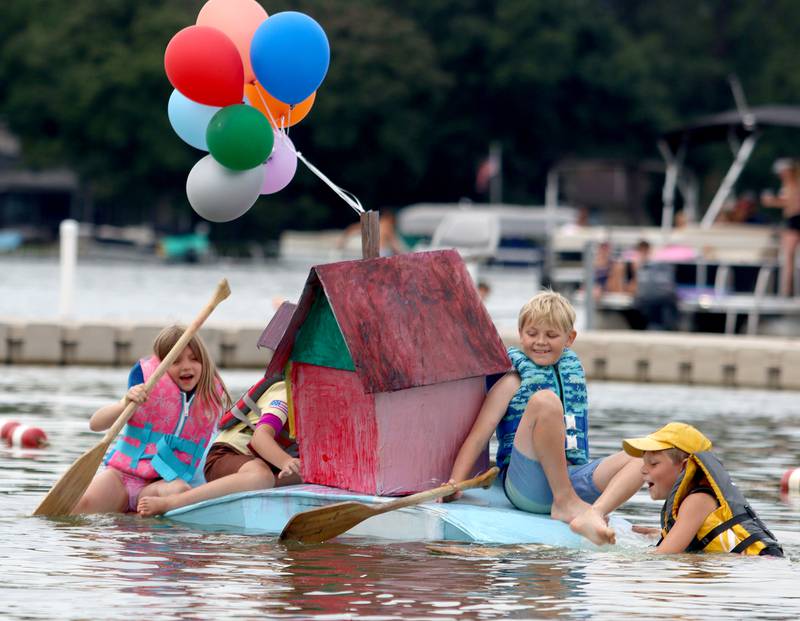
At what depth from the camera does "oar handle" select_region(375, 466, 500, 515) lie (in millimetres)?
9164

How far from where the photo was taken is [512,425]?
9.56 m

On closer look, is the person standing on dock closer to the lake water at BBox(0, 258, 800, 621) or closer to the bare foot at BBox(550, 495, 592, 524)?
the lake water at BBox(0, 258, 800, 621)

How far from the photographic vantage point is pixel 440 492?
9297mm

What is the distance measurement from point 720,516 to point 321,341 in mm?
2106

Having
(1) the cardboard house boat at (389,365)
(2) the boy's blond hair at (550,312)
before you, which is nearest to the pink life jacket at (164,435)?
(1) the cardboard house boat at (389,365)

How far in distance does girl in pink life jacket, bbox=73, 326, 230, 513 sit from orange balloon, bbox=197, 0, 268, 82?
4.92 feet

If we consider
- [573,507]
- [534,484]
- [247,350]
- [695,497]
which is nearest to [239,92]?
[534,484]

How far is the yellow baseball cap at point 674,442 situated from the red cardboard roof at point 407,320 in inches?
35.7

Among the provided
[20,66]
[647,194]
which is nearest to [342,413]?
[647,194]

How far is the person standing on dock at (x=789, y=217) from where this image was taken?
23906mm

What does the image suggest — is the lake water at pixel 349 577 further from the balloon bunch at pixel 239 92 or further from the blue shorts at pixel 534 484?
the balloon bunch at pixel 239 92

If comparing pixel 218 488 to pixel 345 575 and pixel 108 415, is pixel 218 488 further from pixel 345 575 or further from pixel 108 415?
pixel 345 575

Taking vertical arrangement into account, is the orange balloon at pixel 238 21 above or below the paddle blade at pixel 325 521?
above

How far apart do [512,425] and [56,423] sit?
6.29m
